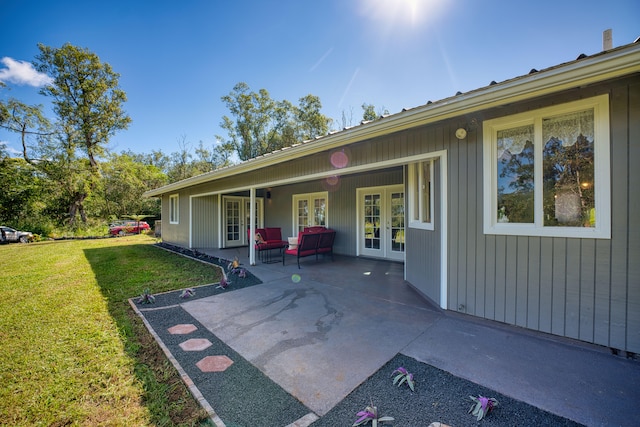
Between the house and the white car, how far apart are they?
58.2 ft

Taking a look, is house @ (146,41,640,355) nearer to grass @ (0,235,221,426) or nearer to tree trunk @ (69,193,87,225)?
grass @ (0,235,221,426)

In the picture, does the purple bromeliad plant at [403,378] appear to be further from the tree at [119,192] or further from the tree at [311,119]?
the tree at [119,192]

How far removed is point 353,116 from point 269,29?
10.9 meters

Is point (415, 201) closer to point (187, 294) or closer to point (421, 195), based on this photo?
point (421, 195)

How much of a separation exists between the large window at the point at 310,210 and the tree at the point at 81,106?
1693 cm

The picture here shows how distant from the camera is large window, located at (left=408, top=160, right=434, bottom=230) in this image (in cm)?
405

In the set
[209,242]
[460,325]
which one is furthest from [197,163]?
[460,325]

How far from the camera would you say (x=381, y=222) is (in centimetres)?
764

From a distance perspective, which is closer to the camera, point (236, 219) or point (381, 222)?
point (381, 222)

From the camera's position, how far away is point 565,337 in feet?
8.64

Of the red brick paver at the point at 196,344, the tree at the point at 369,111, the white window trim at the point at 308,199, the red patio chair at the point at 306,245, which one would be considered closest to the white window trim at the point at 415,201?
the red patio chair at the point at 306,245

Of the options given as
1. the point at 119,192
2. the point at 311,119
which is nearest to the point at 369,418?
the point at 311,119

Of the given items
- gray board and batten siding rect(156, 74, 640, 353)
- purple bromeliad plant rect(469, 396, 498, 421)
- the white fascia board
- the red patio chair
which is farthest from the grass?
the white fascia board

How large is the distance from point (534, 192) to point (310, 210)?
723 centimetres
